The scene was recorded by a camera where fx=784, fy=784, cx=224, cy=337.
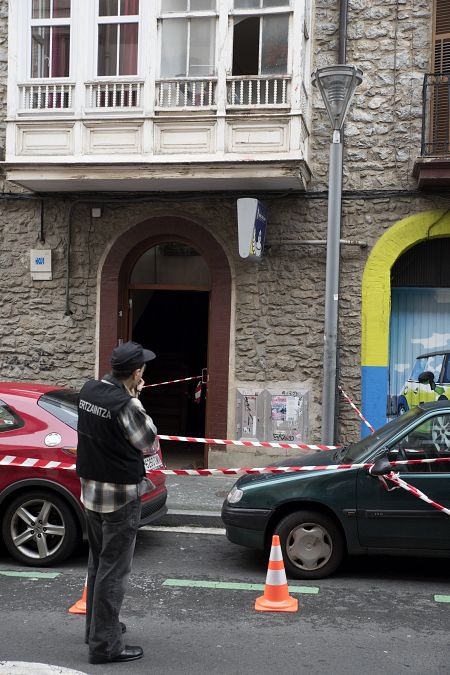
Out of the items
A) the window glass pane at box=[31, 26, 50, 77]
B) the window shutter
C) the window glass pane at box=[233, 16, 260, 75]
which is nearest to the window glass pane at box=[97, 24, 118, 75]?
the window glass pane at box=[31, 26, 50, 77]

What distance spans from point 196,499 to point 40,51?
6.99m

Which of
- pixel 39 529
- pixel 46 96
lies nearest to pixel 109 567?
pixel 39 529

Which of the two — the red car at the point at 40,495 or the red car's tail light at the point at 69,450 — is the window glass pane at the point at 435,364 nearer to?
the red car at the point at 40,495

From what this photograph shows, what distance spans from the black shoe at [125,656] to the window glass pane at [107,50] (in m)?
8.76

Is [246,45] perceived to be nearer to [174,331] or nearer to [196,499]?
[174,331]

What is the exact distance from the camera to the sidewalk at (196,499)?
28.0 ft

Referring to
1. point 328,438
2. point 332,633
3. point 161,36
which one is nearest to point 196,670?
point 332,633

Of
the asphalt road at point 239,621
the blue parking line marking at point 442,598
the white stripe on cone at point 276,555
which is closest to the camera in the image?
the asphalt road at point 239,621

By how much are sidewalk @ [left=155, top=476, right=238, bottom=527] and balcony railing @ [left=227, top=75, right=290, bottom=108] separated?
16.9ft

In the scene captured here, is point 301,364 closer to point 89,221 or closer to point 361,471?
point 89,221

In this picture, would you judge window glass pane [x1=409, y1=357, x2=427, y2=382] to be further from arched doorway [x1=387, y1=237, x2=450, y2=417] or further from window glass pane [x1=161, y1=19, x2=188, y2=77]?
window glass pane [x1=161, y1=19, x2=188, y2=77]

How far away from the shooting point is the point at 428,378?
1149 centimetres

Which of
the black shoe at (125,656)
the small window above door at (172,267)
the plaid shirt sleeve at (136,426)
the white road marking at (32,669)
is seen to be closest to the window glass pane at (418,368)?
the small window above door at (172,267)

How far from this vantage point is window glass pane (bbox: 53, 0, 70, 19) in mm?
11594
